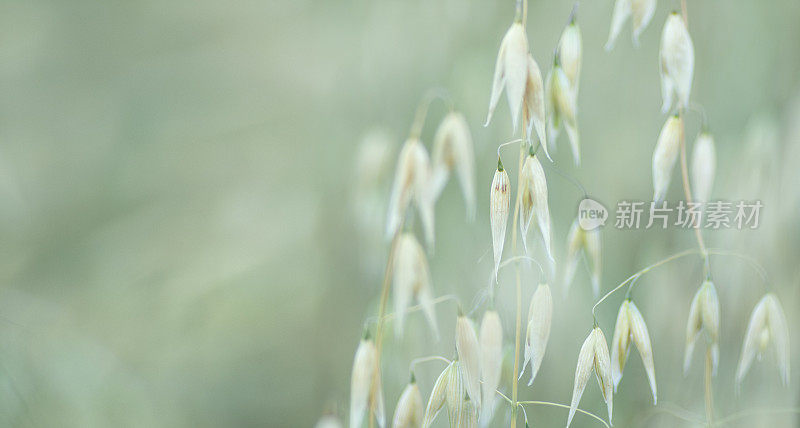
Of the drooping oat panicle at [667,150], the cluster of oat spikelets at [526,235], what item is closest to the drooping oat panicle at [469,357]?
the cluster of oat spikelets at [526,235]

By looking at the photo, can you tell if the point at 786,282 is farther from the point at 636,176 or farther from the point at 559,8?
the point at 559,8

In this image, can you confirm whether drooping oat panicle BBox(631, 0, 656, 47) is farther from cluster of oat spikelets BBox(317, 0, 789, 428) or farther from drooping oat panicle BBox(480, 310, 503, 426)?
drooping oat panicle BBox(480, 310, 503, 426)

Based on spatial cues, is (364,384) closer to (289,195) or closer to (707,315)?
(707,315)

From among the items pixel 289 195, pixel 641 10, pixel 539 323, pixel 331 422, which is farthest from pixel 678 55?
pixel 289 195

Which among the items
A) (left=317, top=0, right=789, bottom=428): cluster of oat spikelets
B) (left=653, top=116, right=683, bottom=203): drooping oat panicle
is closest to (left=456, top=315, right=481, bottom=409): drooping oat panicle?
(left=317, top=0, right=789, bottom=428): cluster of oat spikelets

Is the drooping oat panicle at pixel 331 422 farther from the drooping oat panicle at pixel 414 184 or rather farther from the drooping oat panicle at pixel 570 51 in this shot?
the drooping oat panicle at pixel 570 51

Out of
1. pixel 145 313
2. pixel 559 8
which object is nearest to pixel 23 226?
pixel 145 313
